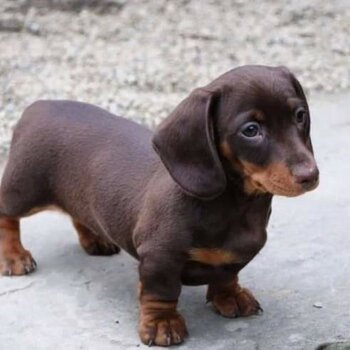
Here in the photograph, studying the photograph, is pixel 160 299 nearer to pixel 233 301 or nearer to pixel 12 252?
pixel 233 301

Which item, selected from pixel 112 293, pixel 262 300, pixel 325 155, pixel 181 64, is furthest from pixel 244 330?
pixel 181 64

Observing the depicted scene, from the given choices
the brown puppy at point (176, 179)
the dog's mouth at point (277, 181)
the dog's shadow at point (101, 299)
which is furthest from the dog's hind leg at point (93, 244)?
the dog's mouth at point (277, 181)

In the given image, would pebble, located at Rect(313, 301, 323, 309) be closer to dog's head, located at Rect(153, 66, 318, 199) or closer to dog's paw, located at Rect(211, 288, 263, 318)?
dog's paw, located at Rect(211, 288, 263, 318)

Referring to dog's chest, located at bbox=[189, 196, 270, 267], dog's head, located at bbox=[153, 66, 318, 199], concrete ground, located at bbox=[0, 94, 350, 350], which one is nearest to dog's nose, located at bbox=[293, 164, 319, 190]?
dog's head, located at bbox=[153, 66, 318, 199]

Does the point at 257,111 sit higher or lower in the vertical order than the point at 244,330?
higher

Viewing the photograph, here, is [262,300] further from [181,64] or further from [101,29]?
[101,29]

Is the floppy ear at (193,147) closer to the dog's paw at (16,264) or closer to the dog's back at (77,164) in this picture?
the dog's back at (77,164)

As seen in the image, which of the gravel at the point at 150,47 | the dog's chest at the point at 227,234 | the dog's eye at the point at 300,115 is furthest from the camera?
the gravel at the point at 150,47
